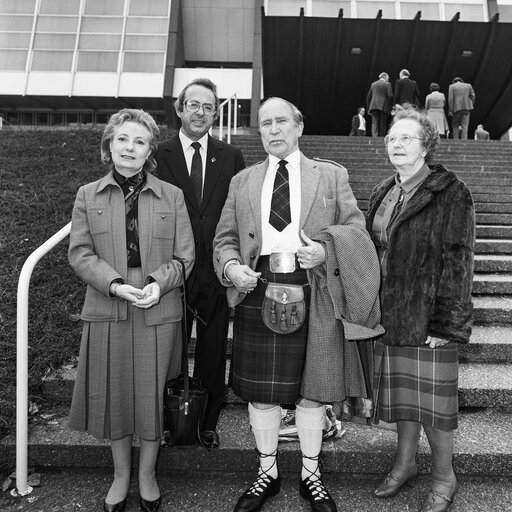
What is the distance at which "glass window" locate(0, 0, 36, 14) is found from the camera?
67.1 ft

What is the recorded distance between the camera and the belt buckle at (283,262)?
2.22 meters

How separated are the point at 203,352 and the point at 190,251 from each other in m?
0.71

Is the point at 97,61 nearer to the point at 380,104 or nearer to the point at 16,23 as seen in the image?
the point at 16,23

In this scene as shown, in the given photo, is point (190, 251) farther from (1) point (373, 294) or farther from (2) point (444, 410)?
(2) point (444, 410)

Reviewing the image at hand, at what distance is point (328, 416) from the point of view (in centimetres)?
284

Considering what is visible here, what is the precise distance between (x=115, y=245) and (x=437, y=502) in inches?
81.0

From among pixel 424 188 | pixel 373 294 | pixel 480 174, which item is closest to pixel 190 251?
pixel 373 294

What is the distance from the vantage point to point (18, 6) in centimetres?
2056

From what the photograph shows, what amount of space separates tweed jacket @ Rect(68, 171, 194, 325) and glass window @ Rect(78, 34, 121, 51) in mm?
20243

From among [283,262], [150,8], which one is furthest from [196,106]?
[150,8]

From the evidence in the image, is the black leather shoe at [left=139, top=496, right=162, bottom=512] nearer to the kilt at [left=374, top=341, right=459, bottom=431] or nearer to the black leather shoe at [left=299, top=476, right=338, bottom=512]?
the black leather shoe at [left=299, top=476, right=338, bottom=512]

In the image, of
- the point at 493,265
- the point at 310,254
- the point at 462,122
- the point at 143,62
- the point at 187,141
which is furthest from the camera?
the point at 143,62

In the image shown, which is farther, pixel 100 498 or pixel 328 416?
pixel 328 416

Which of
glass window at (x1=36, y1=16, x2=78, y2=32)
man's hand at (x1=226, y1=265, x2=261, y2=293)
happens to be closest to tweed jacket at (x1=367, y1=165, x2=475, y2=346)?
man's hand at (x1=226, y1=265, x2=261, y2=293)
